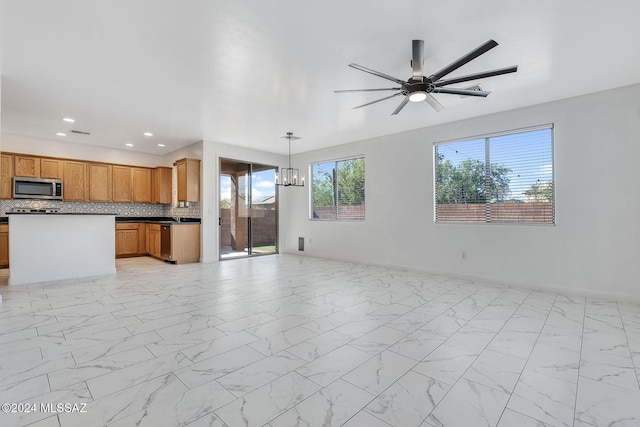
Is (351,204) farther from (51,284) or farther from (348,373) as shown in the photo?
(51,284)

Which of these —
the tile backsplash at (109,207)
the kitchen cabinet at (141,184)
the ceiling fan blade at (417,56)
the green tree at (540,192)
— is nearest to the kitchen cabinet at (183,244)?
the tile backsplash at (109,207)

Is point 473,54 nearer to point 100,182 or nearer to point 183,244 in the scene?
point 183,244

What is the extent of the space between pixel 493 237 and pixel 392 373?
358 centimetres

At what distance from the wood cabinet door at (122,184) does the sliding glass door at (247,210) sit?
8.25ft

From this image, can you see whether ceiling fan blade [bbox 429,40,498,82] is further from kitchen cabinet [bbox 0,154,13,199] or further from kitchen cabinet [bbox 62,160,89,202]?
kitchen cabinet [bbox 0,154,13,199]

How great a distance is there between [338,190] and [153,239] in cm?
466

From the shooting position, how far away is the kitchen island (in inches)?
178

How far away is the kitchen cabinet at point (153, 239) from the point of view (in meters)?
7.10

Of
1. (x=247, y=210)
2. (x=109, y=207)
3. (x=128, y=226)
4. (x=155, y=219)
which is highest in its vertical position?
(x=109, y=207)

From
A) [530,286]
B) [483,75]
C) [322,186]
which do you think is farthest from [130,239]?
[530,286]

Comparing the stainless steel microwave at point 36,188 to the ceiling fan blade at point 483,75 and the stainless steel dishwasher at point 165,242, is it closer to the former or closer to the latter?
the stainless steel dishwasher at point 165,242

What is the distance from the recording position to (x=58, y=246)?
4848mm

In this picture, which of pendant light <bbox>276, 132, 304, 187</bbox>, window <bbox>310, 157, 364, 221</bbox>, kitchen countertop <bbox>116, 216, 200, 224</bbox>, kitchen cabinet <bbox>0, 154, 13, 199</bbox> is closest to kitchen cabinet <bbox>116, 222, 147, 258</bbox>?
kitchen countertop <bbox>116, 216, 200, 224</bbox>

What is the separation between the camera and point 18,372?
6.64ft
